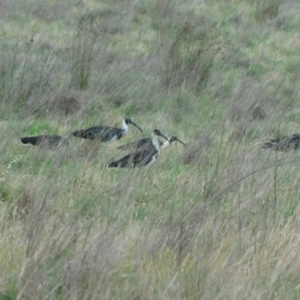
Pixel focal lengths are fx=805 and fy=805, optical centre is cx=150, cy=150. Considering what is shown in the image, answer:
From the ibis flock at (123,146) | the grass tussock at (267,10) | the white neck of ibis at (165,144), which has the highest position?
the ibis flock at (123,146)

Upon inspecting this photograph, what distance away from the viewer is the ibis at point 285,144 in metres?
6.36

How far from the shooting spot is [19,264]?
3.49 m

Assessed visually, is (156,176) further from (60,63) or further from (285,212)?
(60,63)

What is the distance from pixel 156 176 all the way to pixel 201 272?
2.33 m

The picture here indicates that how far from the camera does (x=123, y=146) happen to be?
22.5ft

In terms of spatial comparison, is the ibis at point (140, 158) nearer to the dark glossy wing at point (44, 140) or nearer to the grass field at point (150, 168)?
the grass field at point (150, 168)

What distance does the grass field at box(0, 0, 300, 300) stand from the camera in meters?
3.48

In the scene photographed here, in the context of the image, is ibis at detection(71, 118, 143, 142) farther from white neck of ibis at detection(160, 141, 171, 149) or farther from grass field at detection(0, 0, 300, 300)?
white neck of ibis at detection(160, 141, 171, 149)

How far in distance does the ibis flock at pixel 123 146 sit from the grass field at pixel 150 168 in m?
0.09

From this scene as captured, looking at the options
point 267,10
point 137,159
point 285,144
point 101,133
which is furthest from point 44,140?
point 267,10

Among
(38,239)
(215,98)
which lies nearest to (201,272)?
(38,239)

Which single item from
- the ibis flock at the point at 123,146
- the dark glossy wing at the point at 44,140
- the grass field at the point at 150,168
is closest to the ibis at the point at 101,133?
the ibis flock at the point at 123,146

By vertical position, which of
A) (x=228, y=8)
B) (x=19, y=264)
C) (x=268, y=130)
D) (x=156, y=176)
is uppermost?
(x=19, y=264)

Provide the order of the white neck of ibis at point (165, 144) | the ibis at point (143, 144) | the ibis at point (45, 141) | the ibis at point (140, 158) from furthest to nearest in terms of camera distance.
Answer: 1. the white neck of ibis at point (165, 144)
2. the ibis at point (143, 144)
3. the ibis at point (45, 141)
4. the ibis at point (140, 158)
